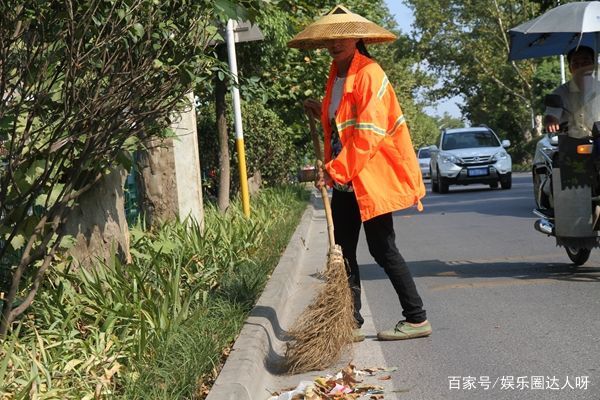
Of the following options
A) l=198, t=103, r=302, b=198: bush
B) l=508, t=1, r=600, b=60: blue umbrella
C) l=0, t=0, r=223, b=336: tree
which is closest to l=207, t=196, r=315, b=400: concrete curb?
l=0, t=0, r=223, b=336: tree

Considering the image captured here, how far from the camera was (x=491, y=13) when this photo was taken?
5528cm

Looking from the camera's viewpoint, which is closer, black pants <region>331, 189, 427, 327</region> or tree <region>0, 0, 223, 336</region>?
tree <region>0, 0, 223, 336</region>

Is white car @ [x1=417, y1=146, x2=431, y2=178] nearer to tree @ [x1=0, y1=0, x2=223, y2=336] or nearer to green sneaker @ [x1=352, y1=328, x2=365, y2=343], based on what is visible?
green sneaker @ [x1=352, y1=328, x2=365, y2=343]

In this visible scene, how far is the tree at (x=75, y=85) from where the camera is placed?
5344mm

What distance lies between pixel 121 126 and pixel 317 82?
13754 millimetres

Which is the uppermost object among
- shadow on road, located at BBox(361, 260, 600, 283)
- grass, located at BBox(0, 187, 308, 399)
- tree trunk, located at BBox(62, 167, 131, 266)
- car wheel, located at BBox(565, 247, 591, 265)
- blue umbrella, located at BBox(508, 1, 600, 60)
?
blue umbrella, located at BBox(508, 1, 600, 60)

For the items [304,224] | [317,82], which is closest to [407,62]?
[317,82]

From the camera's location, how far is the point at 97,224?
7.65 metres

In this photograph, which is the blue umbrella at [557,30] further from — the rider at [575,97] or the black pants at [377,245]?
the black pants at [377,245]

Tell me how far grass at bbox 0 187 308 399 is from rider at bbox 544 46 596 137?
2.70 m

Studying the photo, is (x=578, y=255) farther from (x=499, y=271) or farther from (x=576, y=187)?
(x=576, y=187)

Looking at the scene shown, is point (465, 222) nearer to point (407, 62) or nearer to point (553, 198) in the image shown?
point (553, 198)

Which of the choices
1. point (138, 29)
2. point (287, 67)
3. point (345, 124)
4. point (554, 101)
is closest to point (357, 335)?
point (345, 124)

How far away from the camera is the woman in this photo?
6.37 metres
